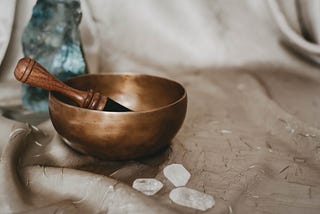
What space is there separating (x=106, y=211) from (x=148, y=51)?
82 cm

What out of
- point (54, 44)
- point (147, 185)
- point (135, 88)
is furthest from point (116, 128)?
point (54, 44)

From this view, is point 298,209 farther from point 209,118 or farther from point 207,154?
point 209,118

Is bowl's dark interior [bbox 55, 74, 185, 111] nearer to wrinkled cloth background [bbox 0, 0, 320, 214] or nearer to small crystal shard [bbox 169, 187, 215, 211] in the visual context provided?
wrinkled cloth background [bbox 0, 0, 320, 214]

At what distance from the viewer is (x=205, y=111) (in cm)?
108

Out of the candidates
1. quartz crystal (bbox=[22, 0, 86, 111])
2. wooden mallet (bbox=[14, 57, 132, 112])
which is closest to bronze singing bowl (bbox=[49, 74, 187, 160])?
wooden mallet (bbox=[14, 57, 132, 112])

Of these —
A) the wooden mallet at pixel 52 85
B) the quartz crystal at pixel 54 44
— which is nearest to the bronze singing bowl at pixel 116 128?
the wooden mallet at pixel 52 85

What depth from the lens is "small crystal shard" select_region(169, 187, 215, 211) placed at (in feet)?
2.22

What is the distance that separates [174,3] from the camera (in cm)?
137

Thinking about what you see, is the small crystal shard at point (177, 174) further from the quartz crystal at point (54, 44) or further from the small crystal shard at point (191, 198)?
the quartz crystal at point (54, 44)

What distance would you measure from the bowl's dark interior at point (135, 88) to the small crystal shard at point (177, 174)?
17 cm

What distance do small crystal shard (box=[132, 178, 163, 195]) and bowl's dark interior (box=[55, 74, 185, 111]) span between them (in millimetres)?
223

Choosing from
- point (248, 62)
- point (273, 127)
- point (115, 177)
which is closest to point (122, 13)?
point (248, 62)

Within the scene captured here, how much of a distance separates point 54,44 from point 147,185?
0.47 meters

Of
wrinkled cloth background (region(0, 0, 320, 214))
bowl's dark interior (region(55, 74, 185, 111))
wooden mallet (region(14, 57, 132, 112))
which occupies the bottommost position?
wrinkled cloth background (region(0, 0, 320, 214))
